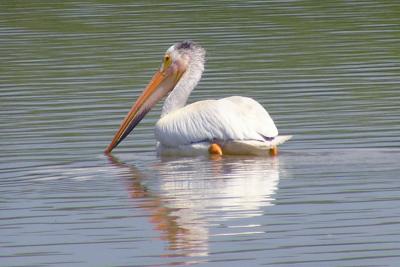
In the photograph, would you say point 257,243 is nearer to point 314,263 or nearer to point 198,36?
point 314,263

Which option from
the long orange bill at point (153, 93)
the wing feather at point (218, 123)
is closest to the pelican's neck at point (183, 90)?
the long orange bill at point (153, 93)

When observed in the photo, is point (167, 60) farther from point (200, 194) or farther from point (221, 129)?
point (200, 194)

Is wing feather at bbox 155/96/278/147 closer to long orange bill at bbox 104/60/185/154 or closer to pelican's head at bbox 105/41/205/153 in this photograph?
long orange bill at bbox 104/60/185/154

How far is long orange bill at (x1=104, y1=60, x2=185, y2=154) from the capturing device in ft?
38.5

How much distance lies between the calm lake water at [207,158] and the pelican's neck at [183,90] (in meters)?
0.36

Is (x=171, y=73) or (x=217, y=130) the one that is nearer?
(x=217, y=130)

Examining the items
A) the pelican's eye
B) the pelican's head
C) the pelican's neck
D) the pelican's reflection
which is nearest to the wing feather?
the pelican's reflection

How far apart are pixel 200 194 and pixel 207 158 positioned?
1.56 metres

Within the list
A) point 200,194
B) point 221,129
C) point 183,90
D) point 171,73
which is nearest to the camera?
point 200,194

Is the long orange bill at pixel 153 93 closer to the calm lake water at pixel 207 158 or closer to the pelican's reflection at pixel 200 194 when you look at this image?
the calm lake water at pixel 207 158

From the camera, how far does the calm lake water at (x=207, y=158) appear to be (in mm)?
7676

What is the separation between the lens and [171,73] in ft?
39.7

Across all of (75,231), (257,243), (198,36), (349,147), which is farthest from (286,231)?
(198,36)

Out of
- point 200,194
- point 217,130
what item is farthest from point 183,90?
point 200,194
